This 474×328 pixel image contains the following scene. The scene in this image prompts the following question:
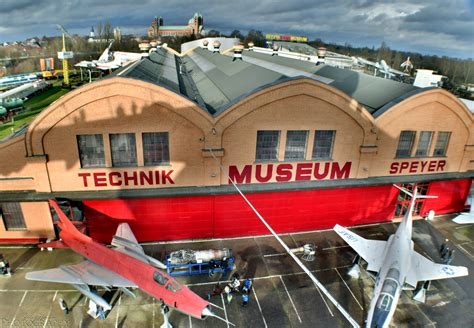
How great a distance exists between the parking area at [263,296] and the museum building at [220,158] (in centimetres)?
207

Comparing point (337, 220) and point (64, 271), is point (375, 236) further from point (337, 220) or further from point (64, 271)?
point (64, 271)

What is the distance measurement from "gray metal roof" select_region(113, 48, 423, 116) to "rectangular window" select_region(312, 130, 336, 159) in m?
4.14

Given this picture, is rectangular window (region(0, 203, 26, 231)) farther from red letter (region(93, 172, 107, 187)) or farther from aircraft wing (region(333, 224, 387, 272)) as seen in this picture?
aircraft wing (region(333, 224, 387, 272))

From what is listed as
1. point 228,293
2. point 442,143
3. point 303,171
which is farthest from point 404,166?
point 228,293

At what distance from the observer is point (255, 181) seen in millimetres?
24172

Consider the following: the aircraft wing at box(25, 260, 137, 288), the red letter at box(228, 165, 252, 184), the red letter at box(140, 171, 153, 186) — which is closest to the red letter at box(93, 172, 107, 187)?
the red letter at box(140, 171, 153, 186)

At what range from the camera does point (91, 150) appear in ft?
71.1

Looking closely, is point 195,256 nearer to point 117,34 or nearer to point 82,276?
point 82,276

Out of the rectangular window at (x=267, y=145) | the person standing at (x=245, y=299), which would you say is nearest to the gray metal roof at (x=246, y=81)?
the rectangular window at (x=267, y=145)

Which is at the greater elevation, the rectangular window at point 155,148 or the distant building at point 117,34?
the distant building at point 117,34

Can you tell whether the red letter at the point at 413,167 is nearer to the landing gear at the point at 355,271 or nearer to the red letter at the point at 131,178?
the landing gear at the point at 355,271

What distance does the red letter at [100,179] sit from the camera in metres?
21.9

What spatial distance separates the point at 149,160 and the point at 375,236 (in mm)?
19399

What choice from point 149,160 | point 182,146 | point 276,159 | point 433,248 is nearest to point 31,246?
point 149,160
